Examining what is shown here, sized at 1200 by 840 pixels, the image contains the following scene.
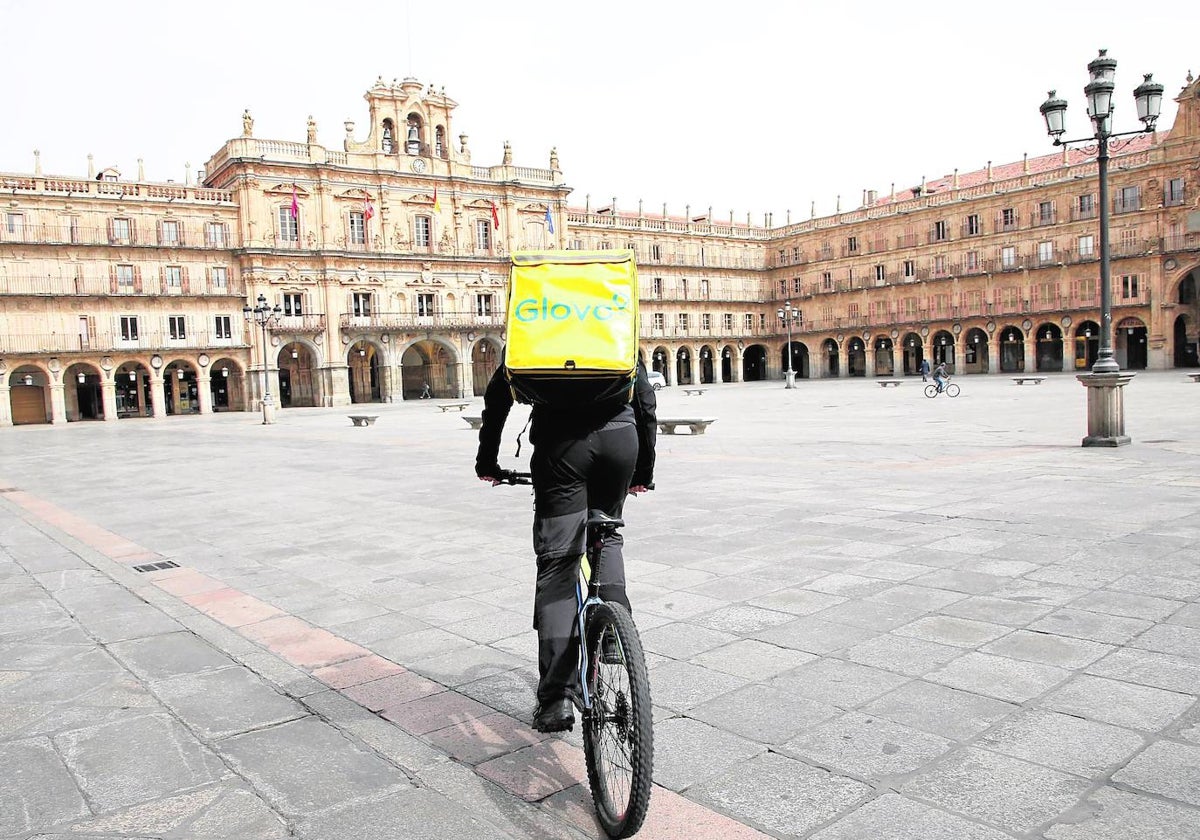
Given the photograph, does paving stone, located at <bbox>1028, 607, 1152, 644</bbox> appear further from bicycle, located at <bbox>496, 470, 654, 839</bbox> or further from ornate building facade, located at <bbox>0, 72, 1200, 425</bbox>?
ornate building facade, located at <bbox>0, 72, 1200, 425</bbox>

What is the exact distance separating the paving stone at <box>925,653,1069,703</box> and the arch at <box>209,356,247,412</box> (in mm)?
49045

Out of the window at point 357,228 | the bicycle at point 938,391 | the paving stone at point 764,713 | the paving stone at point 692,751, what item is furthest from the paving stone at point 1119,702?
the window at point 357,228

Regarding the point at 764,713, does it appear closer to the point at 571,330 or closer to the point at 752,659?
the point at 752,659

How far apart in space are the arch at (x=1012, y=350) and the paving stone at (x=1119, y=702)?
195ft

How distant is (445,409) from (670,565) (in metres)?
31.4

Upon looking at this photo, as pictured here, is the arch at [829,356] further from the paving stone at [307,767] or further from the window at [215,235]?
the paving stone at [307,767]

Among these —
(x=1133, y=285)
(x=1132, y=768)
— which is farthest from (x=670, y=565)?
(x=1133, y=285)

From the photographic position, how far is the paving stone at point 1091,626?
446 cm

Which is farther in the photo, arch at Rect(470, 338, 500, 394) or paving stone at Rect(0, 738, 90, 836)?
arch at Rect(470, 338, 500, 394)

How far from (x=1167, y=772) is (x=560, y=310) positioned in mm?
2613

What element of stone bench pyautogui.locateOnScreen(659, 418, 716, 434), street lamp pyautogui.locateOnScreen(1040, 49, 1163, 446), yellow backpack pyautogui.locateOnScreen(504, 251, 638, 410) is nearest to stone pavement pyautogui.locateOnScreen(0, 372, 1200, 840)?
yellow backpack pyautogui.locateOnScreen(504, 251, 638, 410)

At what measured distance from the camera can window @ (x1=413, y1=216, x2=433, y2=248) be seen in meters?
54.0

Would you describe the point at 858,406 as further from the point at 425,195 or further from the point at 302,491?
the point at 425,195

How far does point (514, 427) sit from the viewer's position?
81.3 feet
